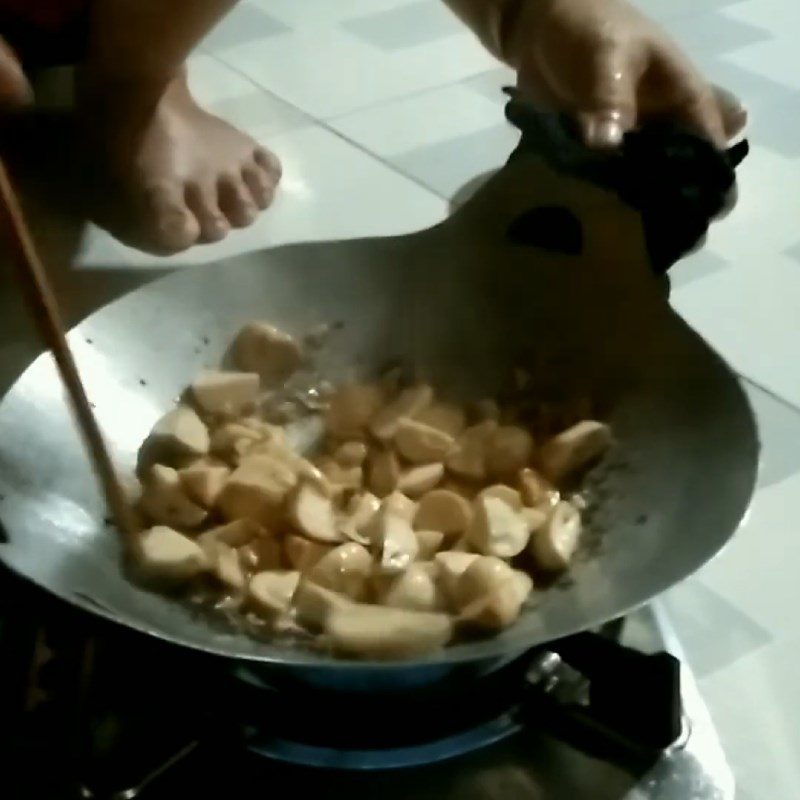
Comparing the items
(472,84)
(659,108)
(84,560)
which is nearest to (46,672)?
(84,560)

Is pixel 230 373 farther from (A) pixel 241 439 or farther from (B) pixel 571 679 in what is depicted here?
(B) pixel 571 679

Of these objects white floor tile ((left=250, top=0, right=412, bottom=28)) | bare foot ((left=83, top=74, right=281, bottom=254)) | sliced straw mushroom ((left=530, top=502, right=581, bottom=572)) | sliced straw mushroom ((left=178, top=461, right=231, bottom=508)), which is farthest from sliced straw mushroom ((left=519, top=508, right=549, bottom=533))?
white floor tile ((left=250, top=0, right=412, bottom=28))

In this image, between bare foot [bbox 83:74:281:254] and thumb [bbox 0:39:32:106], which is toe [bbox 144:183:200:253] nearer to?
bare foot [bbox 83:74:281:254]

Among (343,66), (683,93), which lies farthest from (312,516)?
(343,66)

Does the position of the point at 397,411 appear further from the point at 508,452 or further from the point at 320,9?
the point at 320,9

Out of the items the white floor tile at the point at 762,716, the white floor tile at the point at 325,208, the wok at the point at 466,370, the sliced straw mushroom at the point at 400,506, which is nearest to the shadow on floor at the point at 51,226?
the white floor tile at the point at 325,208

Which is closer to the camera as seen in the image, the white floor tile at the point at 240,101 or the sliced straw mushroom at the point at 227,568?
the sliced straw mushroom at the point at 227,568

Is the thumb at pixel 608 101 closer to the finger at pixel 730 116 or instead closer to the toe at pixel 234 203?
the finger at pixel 730 116
